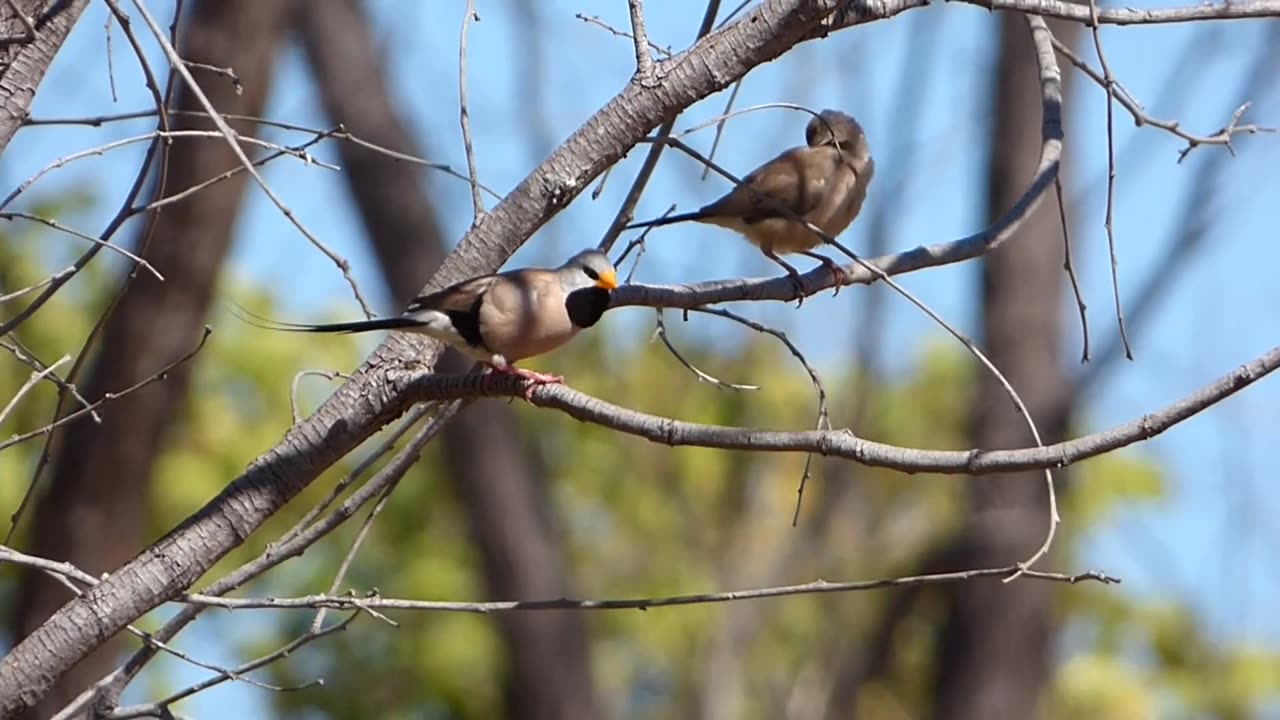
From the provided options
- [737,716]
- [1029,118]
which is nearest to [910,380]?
[737,716]

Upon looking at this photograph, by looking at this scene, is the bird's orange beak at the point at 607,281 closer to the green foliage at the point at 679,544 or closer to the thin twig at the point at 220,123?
the thin twig at the point at 220,123

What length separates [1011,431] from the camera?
28.9ft

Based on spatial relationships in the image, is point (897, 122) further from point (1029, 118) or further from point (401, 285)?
point (401, 285)

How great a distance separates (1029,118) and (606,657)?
5751mm

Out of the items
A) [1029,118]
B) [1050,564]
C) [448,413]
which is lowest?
[448,413]

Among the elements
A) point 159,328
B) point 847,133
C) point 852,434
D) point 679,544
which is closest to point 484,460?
point 159,328

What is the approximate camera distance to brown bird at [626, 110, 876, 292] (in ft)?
15.3

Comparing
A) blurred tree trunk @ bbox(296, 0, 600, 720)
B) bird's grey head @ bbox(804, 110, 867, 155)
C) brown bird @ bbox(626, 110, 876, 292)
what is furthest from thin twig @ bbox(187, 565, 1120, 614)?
blurred tree trunk @ bbox(296, 0, 600, 720)

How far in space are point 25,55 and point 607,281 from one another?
4.39 ft

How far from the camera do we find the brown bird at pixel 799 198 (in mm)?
4660

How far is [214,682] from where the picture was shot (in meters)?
2.56

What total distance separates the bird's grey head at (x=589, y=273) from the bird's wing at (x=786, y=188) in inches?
45.1

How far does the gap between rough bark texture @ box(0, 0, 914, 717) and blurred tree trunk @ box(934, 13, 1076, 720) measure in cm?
629

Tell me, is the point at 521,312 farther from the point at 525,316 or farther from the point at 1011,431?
the point at 1011,431
